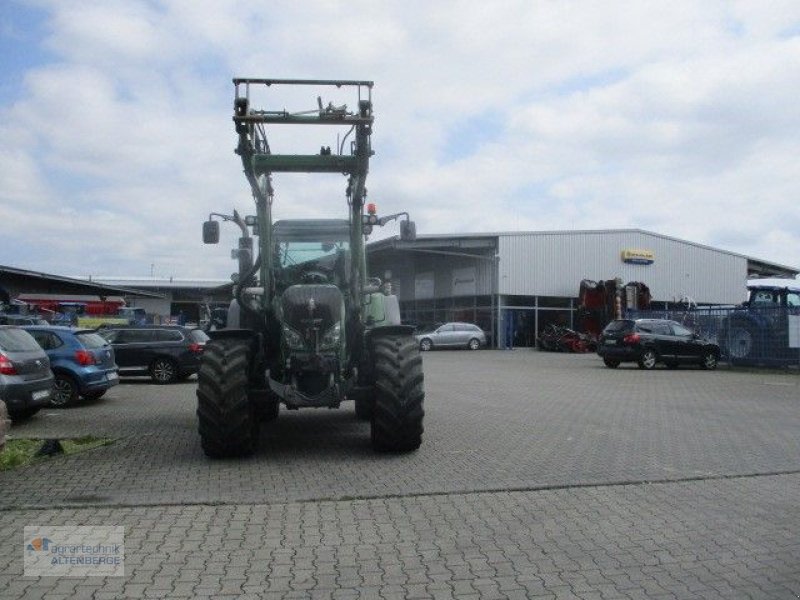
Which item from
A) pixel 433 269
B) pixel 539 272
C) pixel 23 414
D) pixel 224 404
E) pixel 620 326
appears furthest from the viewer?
pixel 433 269

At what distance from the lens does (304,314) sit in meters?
8.77

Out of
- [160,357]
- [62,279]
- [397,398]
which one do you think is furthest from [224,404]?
[62,279]

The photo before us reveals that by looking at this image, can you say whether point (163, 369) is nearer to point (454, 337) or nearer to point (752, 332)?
point (752, 332)

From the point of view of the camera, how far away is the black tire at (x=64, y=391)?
48.1ft

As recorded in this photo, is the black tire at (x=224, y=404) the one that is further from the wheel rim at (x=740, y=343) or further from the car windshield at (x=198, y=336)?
the wheel rim at (x=740, y=343)

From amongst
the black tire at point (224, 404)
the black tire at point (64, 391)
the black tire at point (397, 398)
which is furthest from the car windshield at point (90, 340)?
the black tire at point (397, 398)

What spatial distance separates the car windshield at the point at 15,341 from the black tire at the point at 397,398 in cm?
577

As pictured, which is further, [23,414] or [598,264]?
[598,264]

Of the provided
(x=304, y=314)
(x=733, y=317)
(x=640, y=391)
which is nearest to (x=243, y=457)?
(x=304, y=314)

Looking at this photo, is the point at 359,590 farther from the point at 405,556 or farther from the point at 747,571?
the point at 747,571

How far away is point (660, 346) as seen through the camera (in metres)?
25.5

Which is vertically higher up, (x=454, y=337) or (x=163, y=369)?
(x=454, y=337)

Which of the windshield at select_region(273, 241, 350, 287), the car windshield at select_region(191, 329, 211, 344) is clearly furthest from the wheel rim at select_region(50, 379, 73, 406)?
the windshield at select_region(273, 241, 350, 287)

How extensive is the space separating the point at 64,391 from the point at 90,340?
4.04 feet
